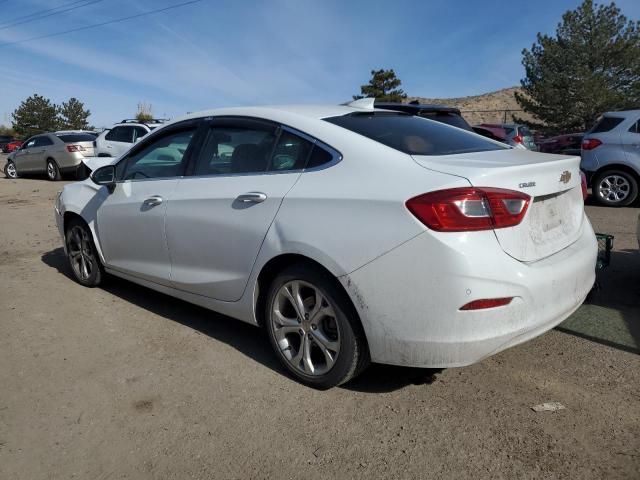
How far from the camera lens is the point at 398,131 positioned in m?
3.30

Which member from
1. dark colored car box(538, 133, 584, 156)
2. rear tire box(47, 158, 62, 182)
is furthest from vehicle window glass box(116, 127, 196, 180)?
dark colored car box(538, 133, 584, 156)

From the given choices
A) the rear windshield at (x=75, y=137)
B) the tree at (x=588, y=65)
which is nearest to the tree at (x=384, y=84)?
the tree at (x=588, y=65)

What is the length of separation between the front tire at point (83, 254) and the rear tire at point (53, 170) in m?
13.1

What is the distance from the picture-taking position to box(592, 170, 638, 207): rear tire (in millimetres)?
9570

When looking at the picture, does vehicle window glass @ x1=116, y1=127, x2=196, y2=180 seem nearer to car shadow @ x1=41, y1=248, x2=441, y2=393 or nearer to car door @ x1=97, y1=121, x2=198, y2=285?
car door @ x1=97, y1=121, x2=198, y2=285

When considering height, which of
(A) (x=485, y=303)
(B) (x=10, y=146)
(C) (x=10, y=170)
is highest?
(B) (x=10, y=146)

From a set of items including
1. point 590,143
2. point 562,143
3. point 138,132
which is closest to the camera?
point 590,143

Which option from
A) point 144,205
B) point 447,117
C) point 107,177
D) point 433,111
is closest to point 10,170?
point 433,111

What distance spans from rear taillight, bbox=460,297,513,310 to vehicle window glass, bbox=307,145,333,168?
112 cm

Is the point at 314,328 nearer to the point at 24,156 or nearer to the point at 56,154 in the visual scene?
the point at 56,154

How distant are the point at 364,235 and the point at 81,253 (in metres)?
3.45

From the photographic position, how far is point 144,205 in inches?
163

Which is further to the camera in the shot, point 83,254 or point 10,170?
point 10,170

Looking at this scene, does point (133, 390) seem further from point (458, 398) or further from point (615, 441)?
point (615, 441)
